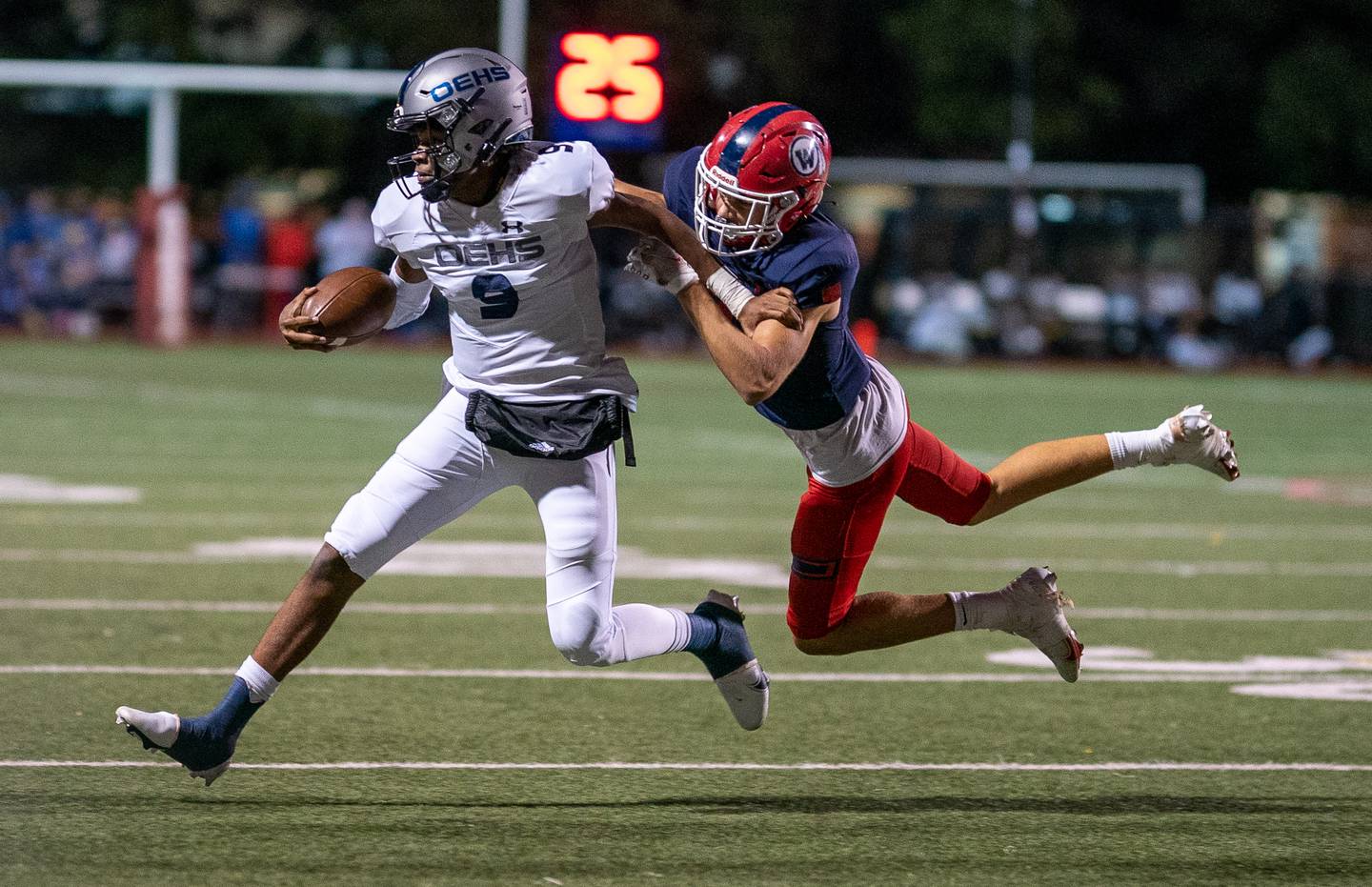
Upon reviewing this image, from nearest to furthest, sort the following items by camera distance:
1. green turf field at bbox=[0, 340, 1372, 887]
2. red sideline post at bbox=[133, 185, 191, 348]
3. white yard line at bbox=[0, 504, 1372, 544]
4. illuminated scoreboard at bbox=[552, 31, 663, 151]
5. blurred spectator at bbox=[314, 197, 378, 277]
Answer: green turf field at bbox=[0, 340, 1372, 887] → white yard line at bbox=[0, 504, 1372, 544] → illuminated scoreboard at bbox=[552, 31, 663, 151] → red sideline post at bbox=[133, 185, 191, 348] → blurred spectator at bbox=[314, 197, 378, 277]

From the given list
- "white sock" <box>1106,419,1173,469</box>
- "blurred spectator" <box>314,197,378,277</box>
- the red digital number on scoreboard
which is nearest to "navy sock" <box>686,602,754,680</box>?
"white sock" <box>1106,419,1173,469</box>

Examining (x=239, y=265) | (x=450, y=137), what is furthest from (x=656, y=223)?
(x=239, y=265)

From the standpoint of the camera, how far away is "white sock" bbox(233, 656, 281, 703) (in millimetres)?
4895

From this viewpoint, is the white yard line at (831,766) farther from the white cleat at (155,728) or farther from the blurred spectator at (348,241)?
the blurred spectator at (348,241)

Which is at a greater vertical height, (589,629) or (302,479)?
(589,629)

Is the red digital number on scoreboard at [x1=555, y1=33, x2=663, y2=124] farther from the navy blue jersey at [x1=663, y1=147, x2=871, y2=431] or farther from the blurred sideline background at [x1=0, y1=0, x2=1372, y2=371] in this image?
the navy blue jersey at [x1=663, y1=147, x2=871, y2=431]

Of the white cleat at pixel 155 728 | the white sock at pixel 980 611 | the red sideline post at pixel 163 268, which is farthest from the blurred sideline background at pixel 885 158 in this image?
the white cleat at pixel 155 728

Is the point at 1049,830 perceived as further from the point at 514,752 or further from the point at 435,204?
the point at 435,204

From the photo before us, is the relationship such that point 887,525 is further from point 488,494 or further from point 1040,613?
point 488,494

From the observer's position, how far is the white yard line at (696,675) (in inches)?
256

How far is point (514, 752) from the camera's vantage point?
5508 mm

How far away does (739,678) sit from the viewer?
5.45m

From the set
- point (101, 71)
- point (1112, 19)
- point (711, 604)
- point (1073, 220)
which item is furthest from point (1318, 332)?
point (711, 604)

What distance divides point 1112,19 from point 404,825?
115ft
